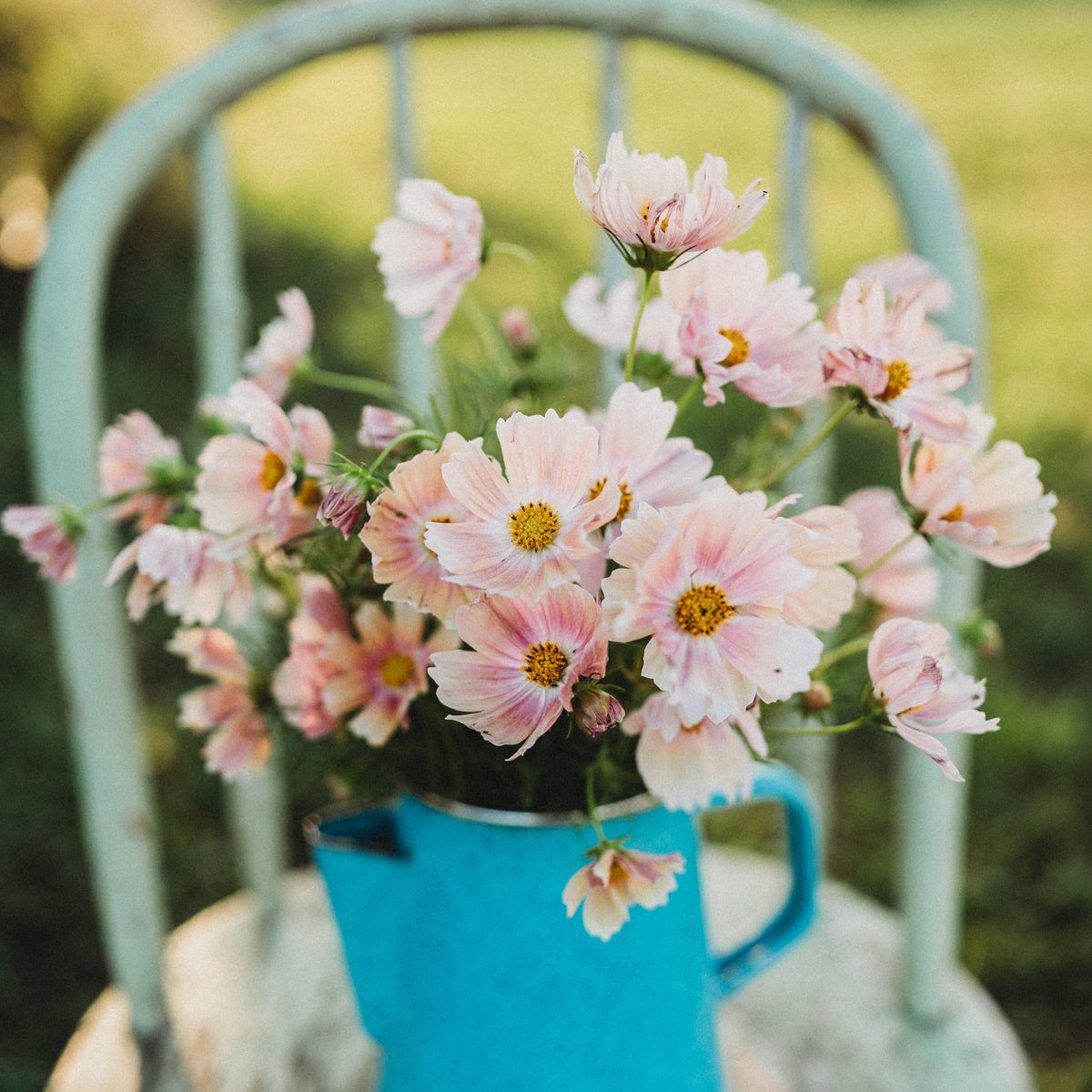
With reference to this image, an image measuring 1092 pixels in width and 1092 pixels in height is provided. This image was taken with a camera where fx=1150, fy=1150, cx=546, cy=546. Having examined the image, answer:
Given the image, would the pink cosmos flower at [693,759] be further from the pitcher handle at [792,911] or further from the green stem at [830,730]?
the pitcher handle at [792,911]

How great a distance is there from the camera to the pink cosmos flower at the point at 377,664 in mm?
455

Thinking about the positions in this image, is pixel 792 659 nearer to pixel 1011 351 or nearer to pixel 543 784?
pixel 543 784

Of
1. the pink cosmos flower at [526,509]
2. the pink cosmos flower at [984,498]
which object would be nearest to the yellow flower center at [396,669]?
the pink cosmos flower at [526,509]

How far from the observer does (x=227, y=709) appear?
1.70 ft

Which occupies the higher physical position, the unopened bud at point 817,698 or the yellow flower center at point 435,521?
the yellow flower center at point 435,521

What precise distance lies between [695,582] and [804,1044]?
50cm

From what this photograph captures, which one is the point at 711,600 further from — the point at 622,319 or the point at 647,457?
the point at 622,319

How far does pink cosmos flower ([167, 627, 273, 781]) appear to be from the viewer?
513 mm

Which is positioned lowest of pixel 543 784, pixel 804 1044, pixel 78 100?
pixel 804 1044

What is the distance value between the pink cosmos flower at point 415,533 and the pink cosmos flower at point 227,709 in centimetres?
15

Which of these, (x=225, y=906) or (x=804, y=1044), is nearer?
(x=804, y=1044)

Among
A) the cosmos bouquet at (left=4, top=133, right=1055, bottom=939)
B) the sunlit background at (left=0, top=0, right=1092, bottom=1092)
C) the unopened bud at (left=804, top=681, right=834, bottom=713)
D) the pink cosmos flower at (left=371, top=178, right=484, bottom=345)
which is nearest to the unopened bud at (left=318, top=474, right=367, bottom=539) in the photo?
the cosmos bouquet at (left=4, top=133, right=1055, bottom=939)

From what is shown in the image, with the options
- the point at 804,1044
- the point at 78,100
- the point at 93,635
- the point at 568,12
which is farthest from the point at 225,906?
the point at 78,100

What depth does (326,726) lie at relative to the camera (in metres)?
0.47
